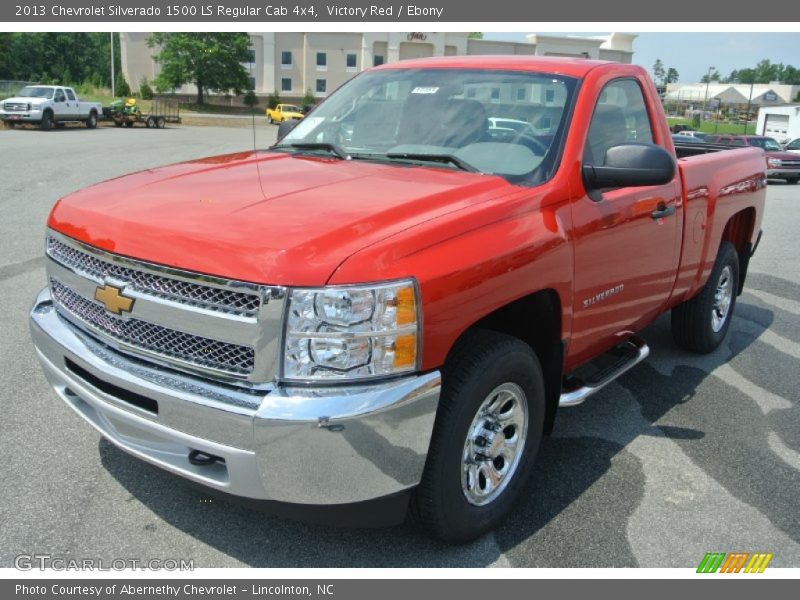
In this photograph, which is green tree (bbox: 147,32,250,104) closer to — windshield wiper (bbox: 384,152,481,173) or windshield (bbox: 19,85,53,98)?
windshield (bbox: 19,85,53,98)

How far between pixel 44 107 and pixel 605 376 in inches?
1293

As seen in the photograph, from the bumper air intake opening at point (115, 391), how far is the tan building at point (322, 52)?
3076 inches

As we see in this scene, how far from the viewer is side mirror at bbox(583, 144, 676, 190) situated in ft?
11.1

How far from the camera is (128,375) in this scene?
2.73 meters

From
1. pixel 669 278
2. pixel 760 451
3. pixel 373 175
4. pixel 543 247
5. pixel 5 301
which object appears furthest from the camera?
pixel 5 301

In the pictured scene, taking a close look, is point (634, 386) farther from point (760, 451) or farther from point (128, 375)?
point (128, 375)

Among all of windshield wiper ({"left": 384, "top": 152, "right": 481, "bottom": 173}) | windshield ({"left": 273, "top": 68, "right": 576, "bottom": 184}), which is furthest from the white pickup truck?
windshield wiper ({"left": 384, "top": 152, "right": 481, "bottom": 173})

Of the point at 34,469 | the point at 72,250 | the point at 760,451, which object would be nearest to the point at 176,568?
the point at 34,469

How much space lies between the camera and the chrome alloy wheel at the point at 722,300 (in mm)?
5656

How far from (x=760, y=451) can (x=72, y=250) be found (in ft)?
11.9

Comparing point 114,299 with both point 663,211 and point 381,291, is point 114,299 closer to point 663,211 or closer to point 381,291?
point 381,291

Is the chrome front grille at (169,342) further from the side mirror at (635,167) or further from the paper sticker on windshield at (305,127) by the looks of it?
the side mirror at (635,167)

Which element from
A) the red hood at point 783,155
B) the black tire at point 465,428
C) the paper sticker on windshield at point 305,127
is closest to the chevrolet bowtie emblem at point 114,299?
the black tire at point 465,428
